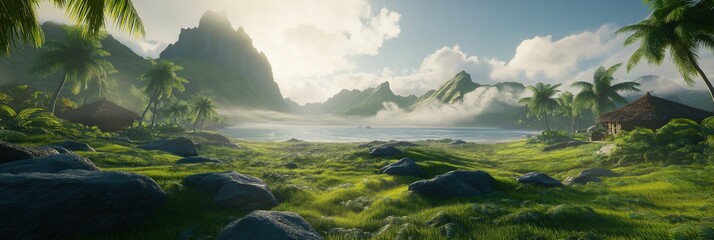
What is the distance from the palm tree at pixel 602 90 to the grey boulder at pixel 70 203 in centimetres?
8284

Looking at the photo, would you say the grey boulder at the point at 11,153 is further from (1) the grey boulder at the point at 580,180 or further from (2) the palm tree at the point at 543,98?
(2) the palm tree at the point at 543,98

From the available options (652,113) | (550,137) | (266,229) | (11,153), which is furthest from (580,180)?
(550,137)

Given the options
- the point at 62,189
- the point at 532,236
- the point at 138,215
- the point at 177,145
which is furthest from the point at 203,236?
the point at 177,145

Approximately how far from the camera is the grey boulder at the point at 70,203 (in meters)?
5.95

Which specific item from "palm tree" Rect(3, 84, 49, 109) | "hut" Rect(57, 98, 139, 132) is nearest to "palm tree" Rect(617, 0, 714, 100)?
"hut" Rect(57, 98, 139, 132)

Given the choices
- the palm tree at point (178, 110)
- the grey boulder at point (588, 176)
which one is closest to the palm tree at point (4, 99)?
the palm tree at point (178, 110)

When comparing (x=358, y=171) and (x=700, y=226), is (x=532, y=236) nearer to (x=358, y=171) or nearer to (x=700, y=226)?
(x=700, y=226)

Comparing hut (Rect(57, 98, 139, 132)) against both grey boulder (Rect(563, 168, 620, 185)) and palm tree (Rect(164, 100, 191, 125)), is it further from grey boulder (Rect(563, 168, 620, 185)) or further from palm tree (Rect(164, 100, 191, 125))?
grey boulder (Rect(563, 168, 620, 185))

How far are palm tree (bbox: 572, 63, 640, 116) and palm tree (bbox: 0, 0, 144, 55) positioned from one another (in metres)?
82.0

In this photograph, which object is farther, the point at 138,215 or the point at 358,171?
the point at 358,171

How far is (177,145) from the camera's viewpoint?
110 feet

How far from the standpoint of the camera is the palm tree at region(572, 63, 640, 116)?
221 ft

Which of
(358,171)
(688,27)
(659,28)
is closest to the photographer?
(358,171)

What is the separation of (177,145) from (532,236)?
34872 mm
